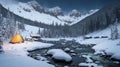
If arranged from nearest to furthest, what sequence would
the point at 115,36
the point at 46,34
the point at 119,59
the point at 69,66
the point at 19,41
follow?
the point at 69,66 → the point at 119,59 → the point at 19,41 → the point at 115,36 → the point at 46,34

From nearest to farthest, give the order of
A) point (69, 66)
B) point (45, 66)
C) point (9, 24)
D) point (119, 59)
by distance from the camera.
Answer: point (45, 66)
point (69, 66)
point (119, 59)
point (9, 24)

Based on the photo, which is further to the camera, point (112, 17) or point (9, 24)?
point (112, 17)

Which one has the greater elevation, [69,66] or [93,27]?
[93,27]

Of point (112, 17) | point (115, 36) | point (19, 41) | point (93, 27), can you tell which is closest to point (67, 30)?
point (93, 27)

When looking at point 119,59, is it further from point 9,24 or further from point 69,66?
point 9,24

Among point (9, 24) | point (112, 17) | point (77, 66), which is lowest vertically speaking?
point (77, 66)

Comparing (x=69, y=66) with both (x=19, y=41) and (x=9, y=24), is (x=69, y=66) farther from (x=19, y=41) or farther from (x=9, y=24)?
→ (x=9, y=24)

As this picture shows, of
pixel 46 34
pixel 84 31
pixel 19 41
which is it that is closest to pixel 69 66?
pixel 19 41

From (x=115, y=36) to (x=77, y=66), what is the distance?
51.1m

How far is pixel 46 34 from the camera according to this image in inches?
6929

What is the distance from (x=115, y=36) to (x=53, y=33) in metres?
111

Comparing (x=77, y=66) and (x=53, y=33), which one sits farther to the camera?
(x=53, y=33)

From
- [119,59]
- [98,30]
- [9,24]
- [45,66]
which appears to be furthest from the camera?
[98,30]

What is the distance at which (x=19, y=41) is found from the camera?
6506 cm
